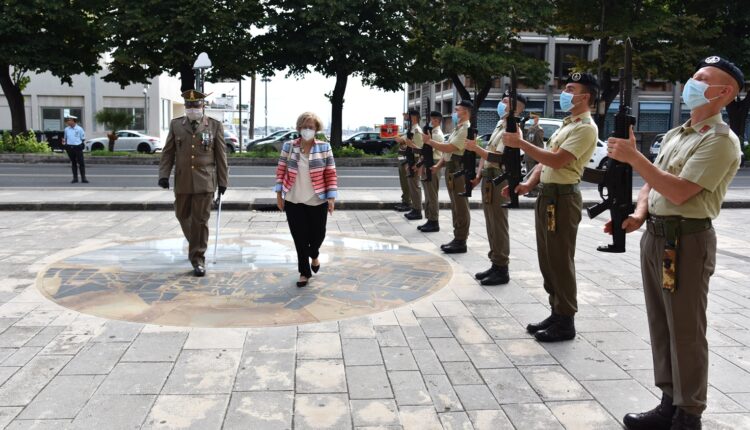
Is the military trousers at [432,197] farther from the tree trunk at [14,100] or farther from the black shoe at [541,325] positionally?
the tree trunk at [14,100]

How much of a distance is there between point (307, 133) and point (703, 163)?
4.19 meters

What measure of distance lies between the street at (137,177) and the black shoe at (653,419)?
14452 mm

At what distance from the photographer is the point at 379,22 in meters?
28.8

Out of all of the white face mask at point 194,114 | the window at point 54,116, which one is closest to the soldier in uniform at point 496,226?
the white face mask at point 194,114

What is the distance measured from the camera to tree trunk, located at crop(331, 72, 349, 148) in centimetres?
3064

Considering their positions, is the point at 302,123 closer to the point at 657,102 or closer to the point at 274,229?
the point at 274,229

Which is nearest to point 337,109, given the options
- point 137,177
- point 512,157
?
point 137,177

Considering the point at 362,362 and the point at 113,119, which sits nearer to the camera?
the point at 362,362

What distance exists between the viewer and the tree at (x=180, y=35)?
26812mm

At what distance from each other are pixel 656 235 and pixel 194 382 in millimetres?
2942

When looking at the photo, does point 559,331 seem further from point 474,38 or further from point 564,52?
point 564,52

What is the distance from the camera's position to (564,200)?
5004 millimetres

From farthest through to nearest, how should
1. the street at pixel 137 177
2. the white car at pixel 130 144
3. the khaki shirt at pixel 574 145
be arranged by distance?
the white car at pixel 130 144, the street at pixel 137 177, the khaki shirt at pixel 574 145

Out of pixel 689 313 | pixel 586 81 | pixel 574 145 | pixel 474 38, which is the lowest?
pixel 689 313
